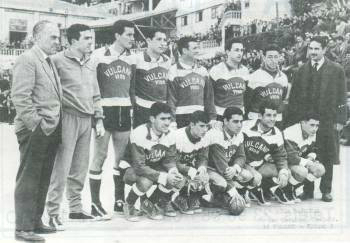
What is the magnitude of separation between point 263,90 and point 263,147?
0.47 metres

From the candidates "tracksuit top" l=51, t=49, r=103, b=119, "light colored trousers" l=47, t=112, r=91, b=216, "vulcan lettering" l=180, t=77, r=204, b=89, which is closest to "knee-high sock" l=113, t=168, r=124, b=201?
"light colored trousers" l=47, t=112, r=91, b=216

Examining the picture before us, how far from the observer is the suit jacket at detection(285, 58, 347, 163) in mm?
3717

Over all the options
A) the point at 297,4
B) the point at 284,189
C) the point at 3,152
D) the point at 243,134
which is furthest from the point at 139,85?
the point at 297,4

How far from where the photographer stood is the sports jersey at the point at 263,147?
3619mm

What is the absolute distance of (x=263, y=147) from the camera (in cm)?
362

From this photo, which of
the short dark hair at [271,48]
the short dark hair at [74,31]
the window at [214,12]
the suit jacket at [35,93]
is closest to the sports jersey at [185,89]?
the window at [214,12]

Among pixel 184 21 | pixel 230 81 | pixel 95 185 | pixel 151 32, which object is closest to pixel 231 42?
pixel 230 81

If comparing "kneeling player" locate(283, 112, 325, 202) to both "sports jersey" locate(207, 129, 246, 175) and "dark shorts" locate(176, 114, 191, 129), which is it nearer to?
"sports jersey" locate(207, 129, 246, 175)

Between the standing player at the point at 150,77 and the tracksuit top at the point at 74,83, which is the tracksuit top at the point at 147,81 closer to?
the standing player at the point at 150,77

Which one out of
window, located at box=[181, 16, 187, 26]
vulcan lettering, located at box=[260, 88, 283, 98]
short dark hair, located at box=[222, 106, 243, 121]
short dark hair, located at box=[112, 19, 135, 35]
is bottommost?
short dark hair, located at box=[222, 106, 243, 121]

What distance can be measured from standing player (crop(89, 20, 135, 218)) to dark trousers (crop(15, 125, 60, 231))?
0.43 meters

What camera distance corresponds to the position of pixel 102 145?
3295 mm

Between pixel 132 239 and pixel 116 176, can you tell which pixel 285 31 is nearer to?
pixel 116 176

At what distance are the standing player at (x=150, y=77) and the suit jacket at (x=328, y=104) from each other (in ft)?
3.72
